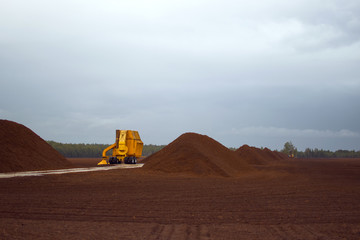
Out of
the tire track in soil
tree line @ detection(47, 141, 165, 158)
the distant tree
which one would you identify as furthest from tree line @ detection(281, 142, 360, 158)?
the tire track in soil

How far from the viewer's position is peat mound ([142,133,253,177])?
2911 centimetres

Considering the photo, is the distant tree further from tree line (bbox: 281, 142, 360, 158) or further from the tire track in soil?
the tire track in soil

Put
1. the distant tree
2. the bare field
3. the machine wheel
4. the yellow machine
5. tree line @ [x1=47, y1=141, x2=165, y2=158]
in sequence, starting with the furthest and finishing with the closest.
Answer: the distant tree < tree line @ [x1=47, y1=141, x2=165, y2=158] < the machine wheel < the yellow machine < the bare field

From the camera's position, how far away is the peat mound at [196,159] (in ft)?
95.5

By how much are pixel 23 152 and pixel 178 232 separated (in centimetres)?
2639

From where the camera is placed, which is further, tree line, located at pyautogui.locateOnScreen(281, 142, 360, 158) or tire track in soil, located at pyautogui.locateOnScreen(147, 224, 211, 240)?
tree line, located at pyautogui.locateOnScreen(281, 142, 360, 158)

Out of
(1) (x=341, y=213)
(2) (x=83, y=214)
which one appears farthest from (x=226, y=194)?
(2) (x=83, y=214)

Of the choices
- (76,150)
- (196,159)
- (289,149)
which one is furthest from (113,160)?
(289,149)

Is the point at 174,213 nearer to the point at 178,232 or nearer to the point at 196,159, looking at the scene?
the point at 178,232

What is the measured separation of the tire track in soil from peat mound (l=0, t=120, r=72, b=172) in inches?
876

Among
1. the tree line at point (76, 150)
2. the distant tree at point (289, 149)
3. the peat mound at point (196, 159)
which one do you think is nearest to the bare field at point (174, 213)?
the peat mound at point (196, 159)

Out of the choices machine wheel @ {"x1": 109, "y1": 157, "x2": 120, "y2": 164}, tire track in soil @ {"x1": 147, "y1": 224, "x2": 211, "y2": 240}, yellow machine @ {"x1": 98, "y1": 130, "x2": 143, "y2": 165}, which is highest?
yellow machine @ {"x1": 98, "y1": 130, "x2": 143, "y2": 165}

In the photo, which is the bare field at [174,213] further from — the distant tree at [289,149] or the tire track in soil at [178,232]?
the distant tree at [289,149]

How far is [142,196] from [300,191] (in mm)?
8163
